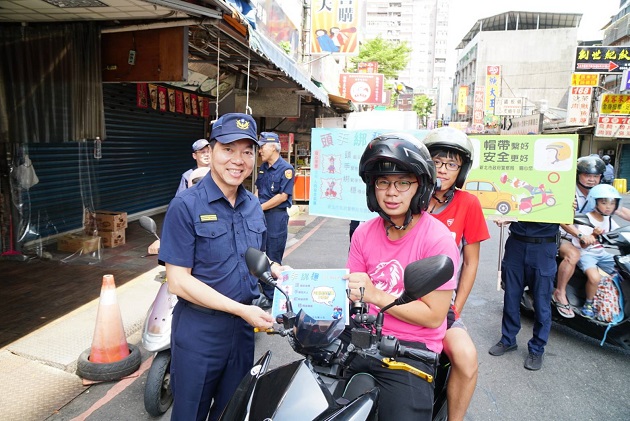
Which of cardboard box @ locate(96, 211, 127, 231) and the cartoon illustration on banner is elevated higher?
the cartoon illustration on banner

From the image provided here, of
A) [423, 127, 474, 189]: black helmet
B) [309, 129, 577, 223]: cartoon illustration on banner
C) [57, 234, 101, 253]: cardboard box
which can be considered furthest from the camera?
[57, 234, 101, 253]: cardboard box

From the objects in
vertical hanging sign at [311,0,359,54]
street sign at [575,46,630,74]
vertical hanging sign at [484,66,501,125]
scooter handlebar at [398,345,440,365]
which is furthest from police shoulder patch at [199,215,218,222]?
vertical hanging sign at [484,66,501,125]

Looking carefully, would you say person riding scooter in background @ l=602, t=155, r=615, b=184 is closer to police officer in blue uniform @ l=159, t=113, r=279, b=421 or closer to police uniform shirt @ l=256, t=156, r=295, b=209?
police uniform shirt @ l=256, t=156, r=295, b=209

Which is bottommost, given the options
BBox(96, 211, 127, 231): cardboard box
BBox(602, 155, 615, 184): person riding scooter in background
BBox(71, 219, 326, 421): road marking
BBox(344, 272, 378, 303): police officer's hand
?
BBox(71, 219, 326, 421): road marking

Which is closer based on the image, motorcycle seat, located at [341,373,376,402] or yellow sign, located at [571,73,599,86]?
motorcycle seat, located at [341,373,376,402]

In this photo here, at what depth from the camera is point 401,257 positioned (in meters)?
2.15

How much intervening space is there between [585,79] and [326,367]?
24.7 meters

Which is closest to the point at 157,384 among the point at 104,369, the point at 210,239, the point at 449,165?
the point at 104,369

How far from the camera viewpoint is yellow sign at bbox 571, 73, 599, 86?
21250 millimetres

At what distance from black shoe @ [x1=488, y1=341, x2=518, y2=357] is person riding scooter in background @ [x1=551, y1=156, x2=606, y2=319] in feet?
2.26

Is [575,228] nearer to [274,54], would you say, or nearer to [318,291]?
[318,291]

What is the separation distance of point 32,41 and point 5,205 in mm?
2869

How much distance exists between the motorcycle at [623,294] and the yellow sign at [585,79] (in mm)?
20120

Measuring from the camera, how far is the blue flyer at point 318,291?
6.35ft
